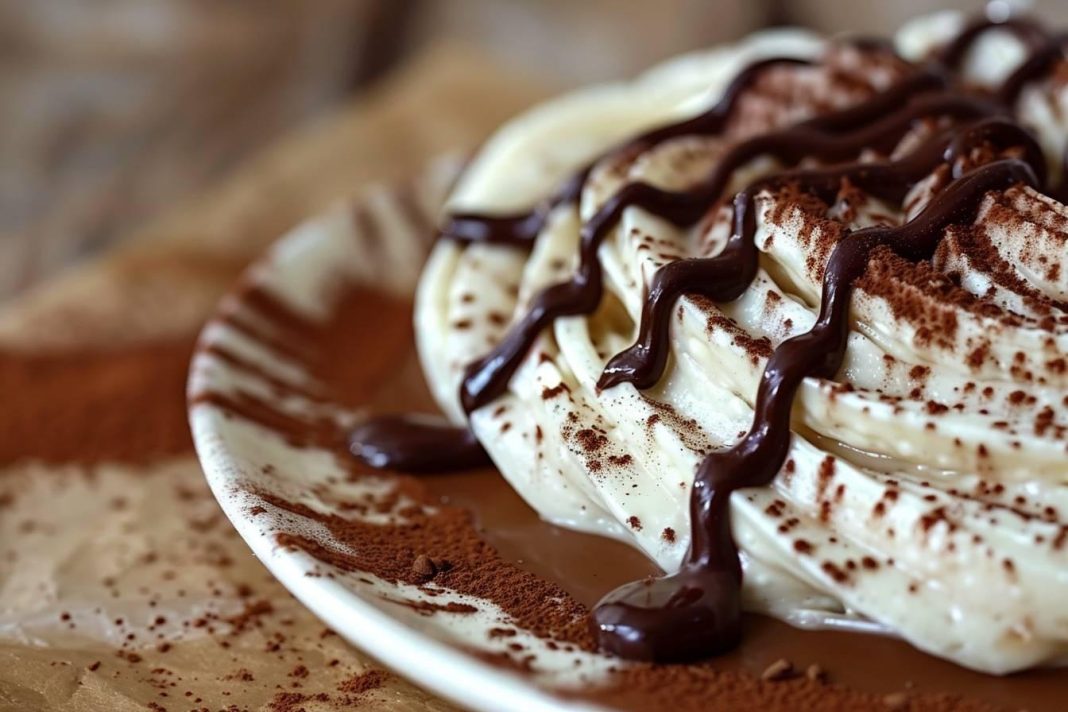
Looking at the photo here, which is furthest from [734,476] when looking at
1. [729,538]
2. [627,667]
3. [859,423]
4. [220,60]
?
[220,60]

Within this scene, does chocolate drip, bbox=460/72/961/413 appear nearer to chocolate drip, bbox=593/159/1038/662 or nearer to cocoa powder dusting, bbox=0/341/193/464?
chocolate drip, bbox=593/159/1038/662

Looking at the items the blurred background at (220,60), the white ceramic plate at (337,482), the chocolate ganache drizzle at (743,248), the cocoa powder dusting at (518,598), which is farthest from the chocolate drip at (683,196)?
the blurred background at (220,60)

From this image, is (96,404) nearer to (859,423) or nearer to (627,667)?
(627,667)

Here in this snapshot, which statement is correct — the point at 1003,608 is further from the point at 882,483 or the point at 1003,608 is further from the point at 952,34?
the point at 952,34

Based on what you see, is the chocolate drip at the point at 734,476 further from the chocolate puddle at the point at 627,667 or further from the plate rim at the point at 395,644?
the plate rim at the point at 395,644

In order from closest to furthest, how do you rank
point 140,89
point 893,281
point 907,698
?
1. point 907,698
2. point 893,281
3. point 140,89

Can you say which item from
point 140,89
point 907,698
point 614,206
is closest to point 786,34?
point 614,206

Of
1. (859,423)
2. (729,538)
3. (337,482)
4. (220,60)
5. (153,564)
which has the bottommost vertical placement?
(153,564)
